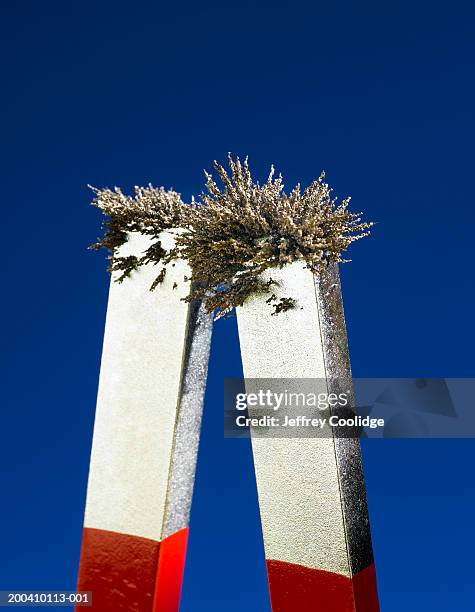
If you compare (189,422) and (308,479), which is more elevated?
(189,422)

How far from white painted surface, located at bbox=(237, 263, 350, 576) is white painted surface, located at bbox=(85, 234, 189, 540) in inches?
17.6

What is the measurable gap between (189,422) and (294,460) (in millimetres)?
677

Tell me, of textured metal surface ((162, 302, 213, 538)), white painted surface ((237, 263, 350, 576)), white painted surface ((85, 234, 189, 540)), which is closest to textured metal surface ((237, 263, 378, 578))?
white painted surface ((237, 263, 350, 576))

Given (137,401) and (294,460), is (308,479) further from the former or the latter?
(137,401)

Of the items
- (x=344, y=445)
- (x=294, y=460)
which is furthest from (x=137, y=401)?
(x=344, y=445)

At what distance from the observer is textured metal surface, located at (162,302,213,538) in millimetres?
3578

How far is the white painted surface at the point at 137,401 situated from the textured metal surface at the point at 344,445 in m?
0.75

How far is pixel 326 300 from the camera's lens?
130 inches

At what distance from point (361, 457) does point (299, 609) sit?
29.6 inches

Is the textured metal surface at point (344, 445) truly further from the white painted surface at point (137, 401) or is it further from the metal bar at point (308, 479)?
the white painted surface at point (137, 401)

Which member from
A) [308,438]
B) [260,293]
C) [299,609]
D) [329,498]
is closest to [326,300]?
[260,293]

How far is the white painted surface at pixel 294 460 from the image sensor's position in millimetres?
3156

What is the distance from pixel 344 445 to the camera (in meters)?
3.21

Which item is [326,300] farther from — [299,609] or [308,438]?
[299,609]
